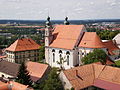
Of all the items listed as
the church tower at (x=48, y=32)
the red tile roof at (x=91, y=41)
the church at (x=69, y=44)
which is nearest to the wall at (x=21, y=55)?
the church at (x=69, y=44)

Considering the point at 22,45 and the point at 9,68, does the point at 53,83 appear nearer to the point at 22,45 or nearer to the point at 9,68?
the point at 9,68

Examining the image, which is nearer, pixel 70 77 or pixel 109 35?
pixel 70 77

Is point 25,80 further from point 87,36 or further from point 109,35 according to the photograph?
point 109,35

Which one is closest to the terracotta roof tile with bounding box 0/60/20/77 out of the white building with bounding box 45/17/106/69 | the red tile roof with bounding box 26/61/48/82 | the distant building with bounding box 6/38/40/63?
the red tile roof with bounding box 26/61/48/82

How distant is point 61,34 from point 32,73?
1877 cm

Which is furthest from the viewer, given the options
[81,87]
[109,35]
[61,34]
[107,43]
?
[109,35]

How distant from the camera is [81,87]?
114 ft

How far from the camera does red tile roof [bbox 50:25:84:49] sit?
5503 cm

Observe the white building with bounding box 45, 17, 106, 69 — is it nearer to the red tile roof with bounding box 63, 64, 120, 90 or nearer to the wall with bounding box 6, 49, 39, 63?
the wall with bounding box 6, 49, 39, 63

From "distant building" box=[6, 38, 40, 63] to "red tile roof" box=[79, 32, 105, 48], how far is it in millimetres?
21473

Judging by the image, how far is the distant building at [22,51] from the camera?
6588 centimetres

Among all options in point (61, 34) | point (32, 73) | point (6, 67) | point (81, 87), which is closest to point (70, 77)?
point (81, 87)

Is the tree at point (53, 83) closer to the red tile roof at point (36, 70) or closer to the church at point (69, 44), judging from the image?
the red tile roof at point (36, 70)

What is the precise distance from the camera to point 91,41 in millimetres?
52438
